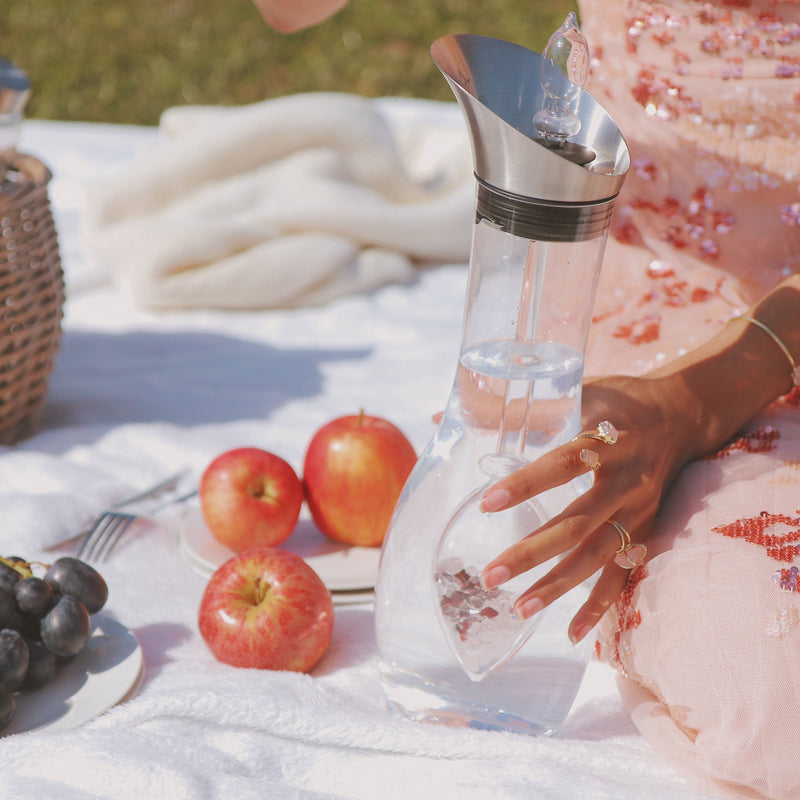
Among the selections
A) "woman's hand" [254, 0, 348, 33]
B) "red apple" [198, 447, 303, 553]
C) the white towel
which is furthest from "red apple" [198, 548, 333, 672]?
the white towel

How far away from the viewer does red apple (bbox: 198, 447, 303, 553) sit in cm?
109

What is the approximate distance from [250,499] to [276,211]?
906mm

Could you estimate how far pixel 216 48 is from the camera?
161 inches

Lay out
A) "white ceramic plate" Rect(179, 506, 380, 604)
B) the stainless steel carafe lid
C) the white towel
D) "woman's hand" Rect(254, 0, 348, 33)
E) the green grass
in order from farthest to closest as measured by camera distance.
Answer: the green grass, the white towel, "woman's hand" Rect(254, 0, 348, 33), "white ceramic plate" Rect(179, 506, 380, 604), the stainless steel carafe lid

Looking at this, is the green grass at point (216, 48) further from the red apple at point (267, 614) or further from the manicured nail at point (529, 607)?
the manicured nail at point (529, 607)

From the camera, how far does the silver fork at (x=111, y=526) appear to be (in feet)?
3.76

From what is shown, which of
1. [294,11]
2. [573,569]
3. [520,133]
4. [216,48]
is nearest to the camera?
[520,133]

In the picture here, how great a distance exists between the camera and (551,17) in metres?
4.18

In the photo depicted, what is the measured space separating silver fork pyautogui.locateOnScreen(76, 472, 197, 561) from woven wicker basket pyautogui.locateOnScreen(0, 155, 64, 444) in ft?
0.71

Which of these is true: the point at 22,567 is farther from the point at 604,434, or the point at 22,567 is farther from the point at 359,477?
the point at 604,434

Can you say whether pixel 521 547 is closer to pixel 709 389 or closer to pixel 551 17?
pixel 709 389

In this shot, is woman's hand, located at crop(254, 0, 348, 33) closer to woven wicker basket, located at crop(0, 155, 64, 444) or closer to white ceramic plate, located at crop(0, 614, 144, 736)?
woven wicker basket, located at crop(0, 155, 64, 444)

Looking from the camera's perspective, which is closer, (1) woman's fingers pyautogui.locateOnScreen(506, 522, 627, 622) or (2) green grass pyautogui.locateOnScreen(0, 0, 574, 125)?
(1) woman's fingers pyautogui.locateOnScreen(506, 522, 627, 622)

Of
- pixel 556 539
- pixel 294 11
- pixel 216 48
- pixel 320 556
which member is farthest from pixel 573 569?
pixel 216 48
